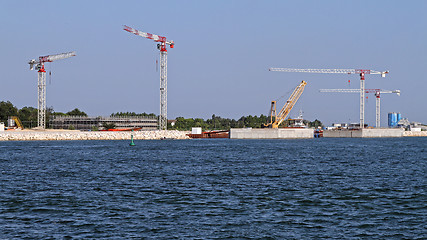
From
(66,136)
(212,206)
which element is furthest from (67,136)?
(212,206)

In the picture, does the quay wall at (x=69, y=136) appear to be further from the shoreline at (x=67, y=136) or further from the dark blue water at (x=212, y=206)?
the dark blue water at (x=212, y=206)

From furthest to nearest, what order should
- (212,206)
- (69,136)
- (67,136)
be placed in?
(69,136) < (67,136) < (212,206)

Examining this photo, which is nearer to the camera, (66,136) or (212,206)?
(212,206)

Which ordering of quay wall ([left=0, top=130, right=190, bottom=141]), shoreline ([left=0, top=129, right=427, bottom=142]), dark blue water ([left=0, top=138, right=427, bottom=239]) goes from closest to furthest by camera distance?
dark blue water ([left=0, top=138, right=427, bottom=239])
quay wall ([left=0, top=130, right=190, bottom=141])
shoreline ([left=0, top=129, right=427, bottom=142])

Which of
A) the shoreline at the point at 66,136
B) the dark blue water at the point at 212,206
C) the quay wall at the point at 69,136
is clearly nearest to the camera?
the dark blue water at the point at 212,206

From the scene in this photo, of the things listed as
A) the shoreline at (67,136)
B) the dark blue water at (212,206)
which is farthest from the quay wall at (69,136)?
the dark blue water at (212,206)

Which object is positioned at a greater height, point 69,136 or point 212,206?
point 69,136

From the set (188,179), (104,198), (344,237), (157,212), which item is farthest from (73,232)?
(188,179)

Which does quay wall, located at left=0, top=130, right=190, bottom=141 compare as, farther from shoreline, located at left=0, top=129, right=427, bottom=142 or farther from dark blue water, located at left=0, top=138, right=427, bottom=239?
dark blue water, located at left=0, top=138, right=427, bottom=239

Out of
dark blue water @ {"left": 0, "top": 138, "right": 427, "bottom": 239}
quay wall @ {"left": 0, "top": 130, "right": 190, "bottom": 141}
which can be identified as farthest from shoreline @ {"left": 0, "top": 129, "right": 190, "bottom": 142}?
dark blue water @ {"left": 0, "top": 138, "right": 427, "bottom": 239}

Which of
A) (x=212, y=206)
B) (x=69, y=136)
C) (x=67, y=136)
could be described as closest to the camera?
(x=212, y=206)

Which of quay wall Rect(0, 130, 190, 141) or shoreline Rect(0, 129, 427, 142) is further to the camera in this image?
shoreline Rect(0, 129, 427, 142)

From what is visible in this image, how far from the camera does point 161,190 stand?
3631 centimetres

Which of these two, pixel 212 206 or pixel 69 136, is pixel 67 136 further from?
pixel 212 206
